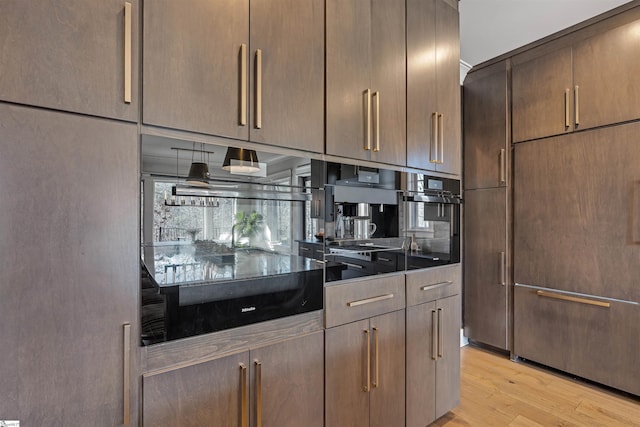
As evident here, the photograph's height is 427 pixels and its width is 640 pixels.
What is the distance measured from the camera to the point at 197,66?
1030 mm

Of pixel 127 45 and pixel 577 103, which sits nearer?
pixel 127 45

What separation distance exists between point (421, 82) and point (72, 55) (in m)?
1.60

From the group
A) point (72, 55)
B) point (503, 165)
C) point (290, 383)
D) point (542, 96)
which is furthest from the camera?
point (503, 165)

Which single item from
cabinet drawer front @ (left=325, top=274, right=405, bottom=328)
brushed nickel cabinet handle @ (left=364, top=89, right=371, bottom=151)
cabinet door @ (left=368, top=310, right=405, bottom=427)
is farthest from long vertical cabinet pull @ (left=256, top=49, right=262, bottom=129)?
cabinet door @ (left=368, top=310, right=405, bottom=427)

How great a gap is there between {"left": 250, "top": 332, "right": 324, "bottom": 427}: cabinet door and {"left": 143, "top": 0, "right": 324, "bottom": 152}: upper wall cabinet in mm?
834

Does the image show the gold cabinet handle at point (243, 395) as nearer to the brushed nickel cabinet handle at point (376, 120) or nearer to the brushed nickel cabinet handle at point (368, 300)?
the brushed nickel cabinet handle at point (368, 300)

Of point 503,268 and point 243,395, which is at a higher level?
point 503,268

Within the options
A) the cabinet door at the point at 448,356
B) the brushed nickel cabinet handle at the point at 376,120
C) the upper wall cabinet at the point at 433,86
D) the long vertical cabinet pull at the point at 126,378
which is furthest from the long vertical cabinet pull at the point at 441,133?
the long vertical cabinet pull at the point at 126,378

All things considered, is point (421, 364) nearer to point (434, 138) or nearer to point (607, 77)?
point (434, 138)

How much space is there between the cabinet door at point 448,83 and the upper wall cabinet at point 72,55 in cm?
163

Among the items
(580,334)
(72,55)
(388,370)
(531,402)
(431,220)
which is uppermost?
(72,55)

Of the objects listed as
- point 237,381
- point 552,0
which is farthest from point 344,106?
point 552,0

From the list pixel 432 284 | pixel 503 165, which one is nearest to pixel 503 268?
pixel 503 165

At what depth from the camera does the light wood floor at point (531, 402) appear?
2014 mm
